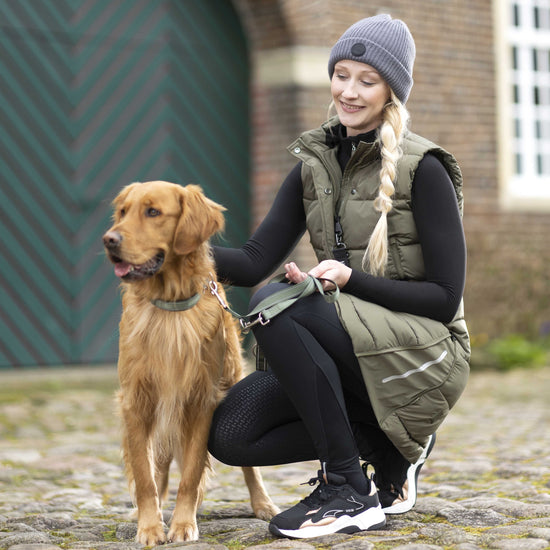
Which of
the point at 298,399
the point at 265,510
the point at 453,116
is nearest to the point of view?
the point at 298,399

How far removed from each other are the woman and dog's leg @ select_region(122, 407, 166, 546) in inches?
9.7

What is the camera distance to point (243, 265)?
3512mm

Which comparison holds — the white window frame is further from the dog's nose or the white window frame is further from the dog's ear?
the dog's nose

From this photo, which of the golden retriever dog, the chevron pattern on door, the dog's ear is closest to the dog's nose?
the golden retriever dog

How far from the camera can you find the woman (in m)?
3.12

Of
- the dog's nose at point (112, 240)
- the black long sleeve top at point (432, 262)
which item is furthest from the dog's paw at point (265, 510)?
the dog's nose at point (112, 240)

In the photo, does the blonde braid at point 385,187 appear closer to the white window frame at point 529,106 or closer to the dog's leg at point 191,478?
the dog's leg at point 191,478

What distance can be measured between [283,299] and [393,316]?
38 centimetres

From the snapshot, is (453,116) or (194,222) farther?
(453,116)

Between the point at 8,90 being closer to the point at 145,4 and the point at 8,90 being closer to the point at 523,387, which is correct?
the point at 145,4

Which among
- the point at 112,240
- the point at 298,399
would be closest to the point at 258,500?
the point at 298,399

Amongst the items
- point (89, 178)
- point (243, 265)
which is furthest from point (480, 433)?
point (89, 178)

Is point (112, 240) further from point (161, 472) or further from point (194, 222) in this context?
point (161, 472)

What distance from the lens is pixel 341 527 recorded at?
10.0 feet
